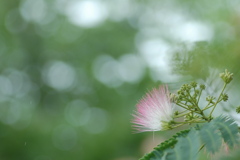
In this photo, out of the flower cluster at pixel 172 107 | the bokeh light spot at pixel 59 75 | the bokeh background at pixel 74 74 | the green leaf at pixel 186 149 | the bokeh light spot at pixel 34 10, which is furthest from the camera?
the bokeh light spot at pixel 34 10

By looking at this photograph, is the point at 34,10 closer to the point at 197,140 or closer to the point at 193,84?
the point at 193,84

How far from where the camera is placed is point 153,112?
1078 millimetres

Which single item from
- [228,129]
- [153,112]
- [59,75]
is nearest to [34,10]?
[59,75]

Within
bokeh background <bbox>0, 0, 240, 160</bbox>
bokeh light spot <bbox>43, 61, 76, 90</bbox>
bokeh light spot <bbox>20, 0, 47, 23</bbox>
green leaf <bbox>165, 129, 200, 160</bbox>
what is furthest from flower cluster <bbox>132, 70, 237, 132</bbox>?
bokeh light spot <bbox>20, 0, 47, 23</bbox>

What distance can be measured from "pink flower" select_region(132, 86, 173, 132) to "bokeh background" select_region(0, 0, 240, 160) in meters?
5.35

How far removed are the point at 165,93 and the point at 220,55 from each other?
15 centimetres

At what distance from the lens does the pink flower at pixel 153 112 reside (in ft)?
3.41

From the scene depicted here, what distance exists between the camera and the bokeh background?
8633mm

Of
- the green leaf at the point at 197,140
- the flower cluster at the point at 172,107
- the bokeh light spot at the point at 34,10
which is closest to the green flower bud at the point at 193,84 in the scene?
the flower cluster at the point at 172,107

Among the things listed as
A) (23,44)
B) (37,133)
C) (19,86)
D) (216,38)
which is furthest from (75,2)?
(216,38)

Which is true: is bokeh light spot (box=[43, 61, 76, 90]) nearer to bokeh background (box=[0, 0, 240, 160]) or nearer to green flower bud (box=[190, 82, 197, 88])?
bokeh background (box=[0, 0, 240, 160])

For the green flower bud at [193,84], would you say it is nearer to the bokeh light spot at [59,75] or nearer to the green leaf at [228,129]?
the green leaf at [228,129]

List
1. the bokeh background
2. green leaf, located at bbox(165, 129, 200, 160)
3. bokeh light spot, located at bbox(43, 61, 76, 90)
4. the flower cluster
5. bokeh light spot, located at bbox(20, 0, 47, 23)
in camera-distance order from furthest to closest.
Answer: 1. bokeh light spot, located at bbox(20, 0, 47, 23)
2. bokeh light spot, located at bbox(43, 61, 76, 90)
3. the bokeh background
4. the flower cluster
5. green leaf, located at bbox(165, 129, 200, 160)

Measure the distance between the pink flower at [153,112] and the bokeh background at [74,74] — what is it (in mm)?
5349
